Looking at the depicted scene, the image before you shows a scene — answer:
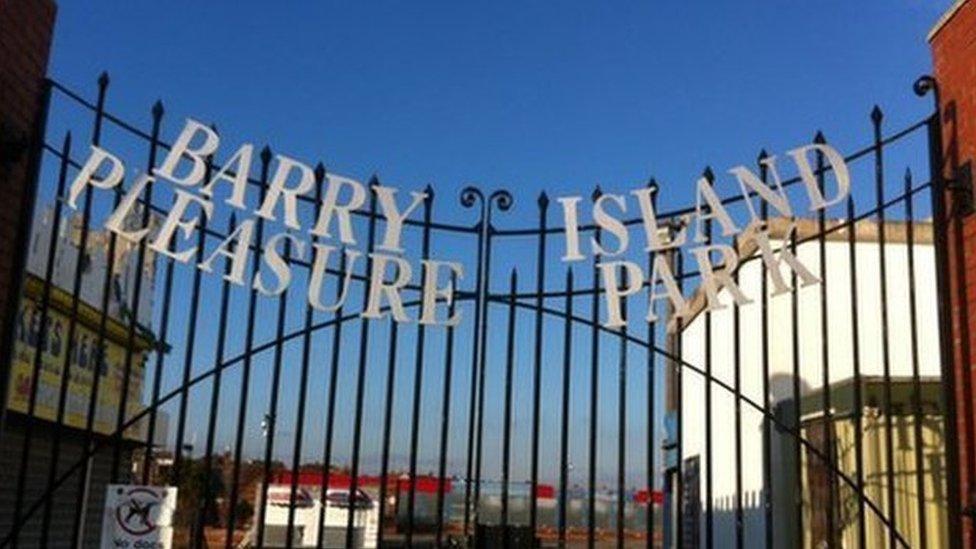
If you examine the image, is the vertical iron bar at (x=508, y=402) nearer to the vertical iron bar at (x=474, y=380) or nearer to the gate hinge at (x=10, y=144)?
the vertical iron bar at (x=474, y=380)

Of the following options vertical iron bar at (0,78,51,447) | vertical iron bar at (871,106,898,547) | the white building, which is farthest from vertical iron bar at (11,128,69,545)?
the white building

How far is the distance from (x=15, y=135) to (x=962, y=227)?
14.8ft

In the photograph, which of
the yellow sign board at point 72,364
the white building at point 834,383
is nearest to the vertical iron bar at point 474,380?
the white building at point 834,383

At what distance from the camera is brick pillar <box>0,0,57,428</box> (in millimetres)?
5203

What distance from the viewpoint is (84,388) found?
13.3m

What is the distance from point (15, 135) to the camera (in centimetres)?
524

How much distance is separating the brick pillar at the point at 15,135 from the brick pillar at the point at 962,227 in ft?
14.6

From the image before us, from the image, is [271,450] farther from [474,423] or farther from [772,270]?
[772,270]

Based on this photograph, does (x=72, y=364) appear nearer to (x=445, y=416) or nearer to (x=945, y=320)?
(x=445, y=416)

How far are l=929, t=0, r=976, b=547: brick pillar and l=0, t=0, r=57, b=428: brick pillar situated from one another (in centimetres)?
444

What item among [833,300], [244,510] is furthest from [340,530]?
[833,300]

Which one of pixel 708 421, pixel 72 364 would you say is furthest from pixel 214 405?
pixel 72 364

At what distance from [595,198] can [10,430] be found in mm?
7466

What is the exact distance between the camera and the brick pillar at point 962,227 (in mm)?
4945
